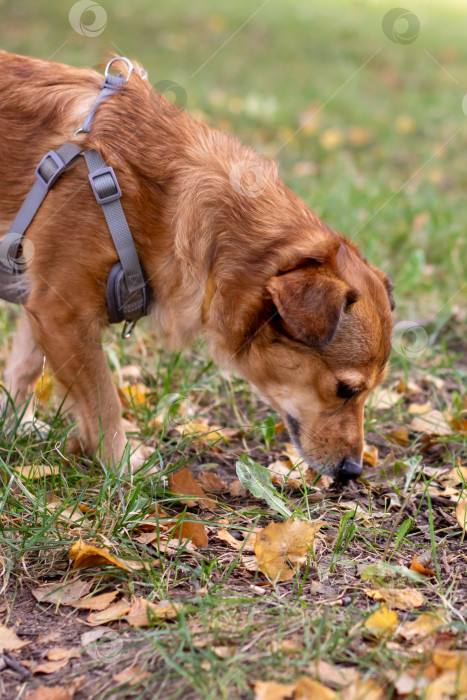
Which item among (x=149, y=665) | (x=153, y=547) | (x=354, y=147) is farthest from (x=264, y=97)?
(x=149, y=665)

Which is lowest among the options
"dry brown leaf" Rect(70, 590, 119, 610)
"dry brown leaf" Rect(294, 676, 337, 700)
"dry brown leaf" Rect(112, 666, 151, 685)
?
"dry brown leaf" Rect(70, 590, 119, 610)

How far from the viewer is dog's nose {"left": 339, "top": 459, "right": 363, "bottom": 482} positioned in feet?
10.9

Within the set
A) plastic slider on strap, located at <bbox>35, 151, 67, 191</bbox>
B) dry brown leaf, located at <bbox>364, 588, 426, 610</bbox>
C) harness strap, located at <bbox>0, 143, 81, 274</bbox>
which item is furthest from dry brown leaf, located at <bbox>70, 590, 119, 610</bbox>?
plastic slider on strap, located at <bbox>35, 151, 67, 191</bbox>

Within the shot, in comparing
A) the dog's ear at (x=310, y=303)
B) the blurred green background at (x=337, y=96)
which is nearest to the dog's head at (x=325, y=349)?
the dog's ear at (x=310, y=303)

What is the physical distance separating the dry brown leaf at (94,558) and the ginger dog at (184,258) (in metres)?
0.65

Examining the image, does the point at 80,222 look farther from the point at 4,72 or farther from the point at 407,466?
the point at 407,466

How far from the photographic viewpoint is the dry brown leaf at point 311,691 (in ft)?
6.21

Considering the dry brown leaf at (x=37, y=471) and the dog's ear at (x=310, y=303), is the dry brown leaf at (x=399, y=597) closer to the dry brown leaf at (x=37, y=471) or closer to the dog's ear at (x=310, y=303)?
the dog's ear at (x=310, y=303)

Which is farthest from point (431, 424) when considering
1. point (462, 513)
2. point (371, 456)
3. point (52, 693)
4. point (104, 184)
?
point (52, 693)

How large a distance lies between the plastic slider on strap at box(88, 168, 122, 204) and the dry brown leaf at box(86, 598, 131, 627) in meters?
1.59

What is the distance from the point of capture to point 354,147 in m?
9.12

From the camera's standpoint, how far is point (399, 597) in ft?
8.00

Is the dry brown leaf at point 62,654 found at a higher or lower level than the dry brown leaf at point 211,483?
lower

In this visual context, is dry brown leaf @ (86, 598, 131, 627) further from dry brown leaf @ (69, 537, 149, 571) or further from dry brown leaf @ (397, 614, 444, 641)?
dry brown leaf @ (397, 614, 444, 641)
